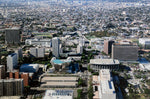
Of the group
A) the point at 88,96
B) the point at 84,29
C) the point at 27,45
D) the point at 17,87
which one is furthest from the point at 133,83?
the point at 84,29

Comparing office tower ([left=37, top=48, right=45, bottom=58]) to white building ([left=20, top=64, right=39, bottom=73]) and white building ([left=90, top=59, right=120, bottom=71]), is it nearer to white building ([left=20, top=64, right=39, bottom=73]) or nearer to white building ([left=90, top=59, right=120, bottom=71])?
white building ([left=20, top=64, right=39, bottom=73])

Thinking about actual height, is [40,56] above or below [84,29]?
below

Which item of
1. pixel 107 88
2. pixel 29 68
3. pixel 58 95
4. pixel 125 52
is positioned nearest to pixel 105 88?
pixel 107 88

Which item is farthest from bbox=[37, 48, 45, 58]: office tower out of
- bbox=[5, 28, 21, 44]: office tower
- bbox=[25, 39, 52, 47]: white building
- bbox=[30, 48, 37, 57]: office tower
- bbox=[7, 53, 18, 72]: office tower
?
bbox=[5, 28, 21, 44]: office tower

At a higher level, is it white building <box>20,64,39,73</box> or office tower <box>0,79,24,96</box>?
white building <box>20,64,39,73</box>

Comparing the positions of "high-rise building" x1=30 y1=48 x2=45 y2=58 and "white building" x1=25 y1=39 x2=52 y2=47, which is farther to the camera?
"white building" x1=25 y1=39 x2=52 y2=47

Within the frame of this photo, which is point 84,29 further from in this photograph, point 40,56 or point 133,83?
point 133,83
